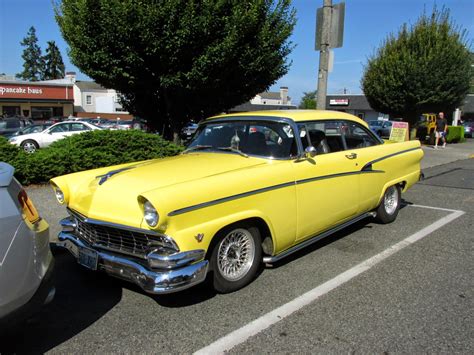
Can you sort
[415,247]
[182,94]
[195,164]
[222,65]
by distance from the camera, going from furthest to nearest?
[182,94] → [222,65] → [415,247] → [195,164]

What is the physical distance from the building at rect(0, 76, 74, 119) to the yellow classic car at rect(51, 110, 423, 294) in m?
44.2

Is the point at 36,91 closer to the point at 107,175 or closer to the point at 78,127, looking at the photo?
the point at 78,127

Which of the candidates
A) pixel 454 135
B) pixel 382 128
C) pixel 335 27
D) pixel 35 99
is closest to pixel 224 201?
pixel 335 27

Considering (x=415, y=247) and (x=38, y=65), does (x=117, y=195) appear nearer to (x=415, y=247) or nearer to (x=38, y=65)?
(x=415, y=247)

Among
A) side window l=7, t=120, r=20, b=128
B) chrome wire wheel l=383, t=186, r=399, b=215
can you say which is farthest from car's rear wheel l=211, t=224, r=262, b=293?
side window l=7, t=120, r=20, b=128

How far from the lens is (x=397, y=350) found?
9.33ft

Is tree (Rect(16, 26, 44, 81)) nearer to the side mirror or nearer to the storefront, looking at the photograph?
the storefront

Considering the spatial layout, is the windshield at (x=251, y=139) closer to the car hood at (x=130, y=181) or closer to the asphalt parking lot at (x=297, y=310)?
the car hood at (x=130, y=181)

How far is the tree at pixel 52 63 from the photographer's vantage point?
9606 centimetres

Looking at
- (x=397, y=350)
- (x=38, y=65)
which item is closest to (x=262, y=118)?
(x=397, y=350)

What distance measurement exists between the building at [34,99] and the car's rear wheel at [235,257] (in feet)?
149

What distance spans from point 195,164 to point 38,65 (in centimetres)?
10659

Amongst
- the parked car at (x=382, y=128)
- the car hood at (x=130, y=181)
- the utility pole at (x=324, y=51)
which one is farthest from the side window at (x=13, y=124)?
the parked car at (x=382, y=128)

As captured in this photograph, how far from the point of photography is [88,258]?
11.6 feet
